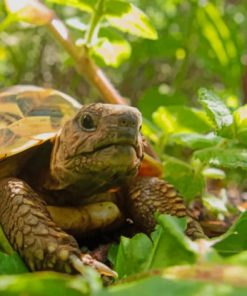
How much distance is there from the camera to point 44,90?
1.45 m

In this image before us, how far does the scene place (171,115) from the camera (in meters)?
1.55

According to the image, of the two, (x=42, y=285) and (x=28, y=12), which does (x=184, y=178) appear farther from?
(x=42, y=285)

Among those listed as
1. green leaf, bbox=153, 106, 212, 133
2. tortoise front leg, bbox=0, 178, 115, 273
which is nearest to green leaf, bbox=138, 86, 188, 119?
green leaf, bbox=153, 106, 212, 133

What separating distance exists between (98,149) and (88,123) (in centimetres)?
6

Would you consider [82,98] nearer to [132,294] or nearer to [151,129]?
[151,129]

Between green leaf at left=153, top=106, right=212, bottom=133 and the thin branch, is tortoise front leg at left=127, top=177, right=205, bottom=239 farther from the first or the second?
the thin branch

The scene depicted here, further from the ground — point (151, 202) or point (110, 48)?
point (110, 48)

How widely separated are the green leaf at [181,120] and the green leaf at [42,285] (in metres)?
1.01

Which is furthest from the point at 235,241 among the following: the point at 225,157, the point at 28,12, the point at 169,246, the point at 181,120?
the point at 28,12

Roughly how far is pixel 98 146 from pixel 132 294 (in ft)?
1.99

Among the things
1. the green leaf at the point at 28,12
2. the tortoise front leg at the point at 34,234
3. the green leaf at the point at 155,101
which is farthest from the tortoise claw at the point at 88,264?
the green leaf at the point at 155,101

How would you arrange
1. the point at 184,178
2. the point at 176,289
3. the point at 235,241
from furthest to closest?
the point at 184,178 → the point at 235,241 → the point at 176,289

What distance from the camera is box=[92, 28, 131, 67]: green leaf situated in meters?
1.72

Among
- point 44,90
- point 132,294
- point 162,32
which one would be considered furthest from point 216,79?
point 132,294
